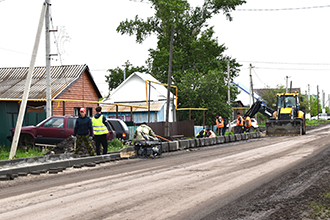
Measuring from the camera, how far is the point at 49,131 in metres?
16.6

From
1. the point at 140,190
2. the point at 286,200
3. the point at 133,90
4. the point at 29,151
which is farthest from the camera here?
the point at 133,90

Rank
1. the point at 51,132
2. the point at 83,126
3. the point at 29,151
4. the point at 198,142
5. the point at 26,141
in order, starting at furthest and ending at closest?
the point at 198,142, the point at 26,141, the point at 51,132, the point at 29,151, the point at 83,126

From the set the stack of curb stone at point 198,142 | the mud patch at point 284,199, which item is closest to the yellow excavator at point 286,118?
the stack of curb stone at point 198,142

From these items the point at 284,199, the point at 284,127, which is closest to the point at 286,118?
the point at 284,127

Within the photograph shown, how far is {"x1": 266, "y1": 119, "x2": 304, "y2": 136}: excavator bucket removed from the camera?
28.7 m

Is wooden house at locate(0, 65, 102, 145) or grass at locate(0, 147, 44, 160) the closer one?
grass at locate(0, 147, 44, 160)

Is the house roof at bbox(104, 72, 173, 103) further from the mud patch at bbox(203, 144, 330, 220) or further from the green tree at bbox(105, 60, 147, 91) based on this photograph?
the mud patch at bbox(203, 144, 330, 220)

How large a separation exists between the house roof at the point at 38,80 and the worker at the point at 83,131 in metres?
15.7

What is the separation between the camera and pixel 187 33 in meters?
52.5

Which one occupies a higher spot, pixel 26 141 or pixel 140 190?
pixel 26 141

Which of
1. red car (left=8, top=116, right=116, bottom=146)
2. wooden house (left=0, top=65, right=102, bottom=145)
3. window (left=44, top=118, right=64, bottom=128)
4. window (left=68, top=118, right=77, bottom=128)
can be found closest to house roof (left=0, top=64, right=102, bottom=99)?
wooden house (left=0, top=65, right=102, bottom=145)

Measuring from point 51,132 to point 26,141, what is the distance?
46.5 inches

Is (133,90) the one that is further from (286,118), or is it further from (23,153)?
(23,153)

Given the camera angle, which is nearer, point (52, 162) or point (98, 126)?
point (52, 162)
